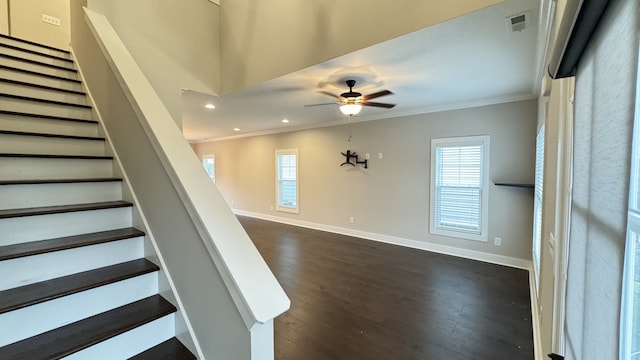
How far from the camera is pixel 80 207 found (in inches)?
69.3

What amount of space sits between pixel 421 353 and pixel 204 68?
12.3 ft

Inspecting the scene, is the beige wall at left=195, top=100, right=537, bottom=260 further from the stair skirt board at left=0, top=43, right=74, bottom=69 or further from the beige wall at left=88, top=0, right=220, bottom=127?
the stair skirt board at left=0, top=43, right=74, bottom=69

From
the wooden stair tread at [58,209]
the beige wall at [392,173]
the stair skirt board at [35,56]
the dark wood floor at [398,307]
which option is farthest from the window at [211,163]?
the wooden stair tread at [58,209]

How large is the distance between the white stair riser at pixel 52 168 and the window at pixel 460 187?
4.39 metres

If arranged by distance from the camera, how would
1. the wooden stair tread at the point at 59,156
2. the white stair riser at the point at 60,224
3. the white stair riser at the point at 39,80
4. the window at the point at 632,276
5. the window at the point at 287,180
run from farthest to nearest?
the window at the point at 287,180 < the white stair riser at the point at 39,80 < the wooden stair tread at the point at 59,156 < the white stair riser at the point at 60,224 < the window at the point at 632,276

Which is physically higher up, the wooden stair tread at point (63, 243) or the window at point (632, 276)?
the window at point (632, 276)

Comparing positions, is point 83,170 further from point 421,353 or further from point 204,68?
point 421,353

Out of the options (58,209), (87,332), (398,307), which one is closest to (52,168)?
(58,209)

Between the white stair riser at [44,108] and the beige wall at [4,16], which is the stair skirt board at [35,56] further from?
the beige wall at [4,16]

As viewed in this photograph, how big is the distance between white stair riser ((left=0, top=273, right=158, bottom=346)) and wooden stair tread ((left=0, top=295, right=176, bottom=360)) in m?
0.03

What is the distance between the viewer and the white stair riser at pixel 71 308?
1228mm

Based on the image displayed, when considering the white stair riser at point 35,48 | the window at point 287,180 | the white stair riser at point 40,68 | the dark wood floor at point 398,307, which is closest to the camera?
A: the dark wood floor at point 398,307

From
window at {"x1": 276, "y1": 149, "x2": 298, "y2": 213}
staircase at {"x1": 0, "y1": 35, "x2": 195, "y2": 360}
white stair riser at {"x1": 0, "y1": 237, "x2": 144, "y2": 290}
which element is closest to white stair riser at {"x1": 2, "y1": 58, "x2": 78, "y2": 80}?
staircase at {"x1": 0, "y1": 35, "x2": 195, "y2": 360}

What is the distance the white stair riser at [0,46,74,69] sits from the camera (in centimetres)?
285
